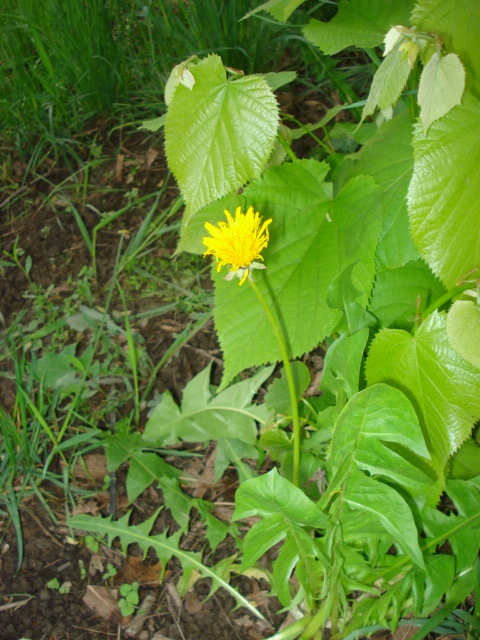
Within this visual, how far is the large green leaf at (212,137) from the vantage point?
109 centimetres

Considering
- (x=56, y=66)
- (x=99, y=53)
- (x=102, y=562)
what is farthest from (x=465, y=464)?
(x=56, y=66)

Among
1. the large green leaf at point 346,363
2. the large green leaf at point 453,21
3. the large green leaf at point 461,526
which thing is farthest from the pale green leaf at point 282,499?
the large green leaf at point 453,21

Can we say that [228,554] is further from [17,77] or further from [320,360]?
[17,77]

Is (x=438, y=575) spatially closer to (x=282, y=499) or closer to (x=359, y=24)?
(x=282, y=499)

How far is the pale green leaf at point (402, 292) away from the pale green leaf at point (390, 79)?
0.45 m

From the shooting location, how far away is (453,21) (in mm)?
981

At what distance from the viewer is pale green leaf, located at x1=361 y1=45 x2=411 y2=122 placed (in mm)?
921

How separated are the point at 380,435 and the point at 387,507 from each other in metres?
0.13

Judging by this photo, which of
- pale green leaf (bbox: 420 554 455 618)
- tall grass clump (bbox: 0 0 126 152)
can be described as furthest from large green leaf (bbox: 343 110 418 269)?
tall grass clump (bbox: 0 0 126 152)

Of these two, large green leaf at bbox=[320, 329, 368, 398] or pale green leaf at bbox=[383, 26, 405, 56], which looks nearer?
pale green leaf at bbox=[383, 26, 405, 56]

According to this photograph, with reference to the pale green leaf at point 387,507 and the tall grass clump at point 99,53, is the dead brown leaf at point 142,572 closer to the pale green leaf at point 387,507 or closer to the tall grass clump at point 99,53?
the pale green leaf at point 387,507

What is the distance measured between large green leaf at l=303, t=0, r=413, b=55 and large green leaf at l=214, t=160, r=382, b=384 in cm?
26

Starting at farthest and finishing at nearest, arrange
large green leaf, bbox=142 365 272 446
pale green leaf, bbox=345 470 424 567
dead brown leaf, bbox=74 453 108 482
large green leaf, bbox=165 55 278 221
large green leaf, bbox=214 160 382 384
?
dead brown leaf, bbox=74 453 108 482, large green leaf, bbox=142 365 272 446, large green leaf, bbox=214 160 382 384, large green leaf, bbox=165 55 278 221, pale green leaf, bbox=345 470 424 567

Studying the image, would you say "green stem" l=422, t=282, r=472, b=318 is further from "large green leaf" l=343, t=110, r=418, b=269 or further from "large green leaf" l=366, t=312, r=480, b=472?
"large green leaf" l=343, t=110, r=418, b=269
